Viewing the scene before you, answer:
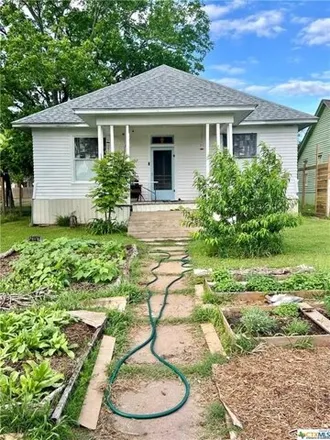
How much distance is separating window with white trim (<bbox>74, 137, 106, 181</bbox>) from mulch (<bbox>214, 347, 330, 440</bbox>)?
11891mm

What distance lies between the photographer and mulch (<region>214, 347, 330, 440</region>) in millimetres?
2393

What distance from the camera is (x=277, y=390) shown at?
9.09 feet

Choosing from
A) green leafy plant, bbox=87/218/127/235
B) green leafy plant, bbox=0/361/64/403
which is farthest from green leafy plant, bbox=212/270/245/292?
green leafy plant, bbox=87/218/127/235

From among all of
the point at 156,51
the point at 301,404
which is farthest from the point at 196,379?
the point at 156,51

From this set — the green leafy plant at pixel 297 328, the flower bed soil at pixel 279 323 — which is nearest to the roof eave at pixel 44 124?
the flower bed soil at pixel 279 323

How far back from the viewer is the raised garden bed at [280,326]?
3.55 m

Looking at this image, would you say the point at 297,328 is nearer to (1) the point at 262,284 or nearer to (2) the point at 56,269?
(1) the point at 262,284

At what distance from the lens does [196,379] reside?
3188 mm

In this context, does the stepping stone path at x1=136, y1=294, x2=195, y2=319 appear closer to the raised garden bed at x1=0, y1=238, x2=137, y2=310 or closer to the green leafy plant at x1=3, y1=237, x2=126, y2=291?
the raised garden bed at x1=0, y1=238, x2=137, y2=310

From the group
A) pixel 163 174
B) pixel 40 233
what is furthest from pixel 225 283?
pixel 163 174

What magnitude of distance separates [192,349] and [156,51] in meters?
21.4

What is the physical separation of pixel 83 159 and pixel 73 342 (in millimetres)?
11329

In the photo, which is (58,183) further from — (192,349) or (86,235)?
(192,349)

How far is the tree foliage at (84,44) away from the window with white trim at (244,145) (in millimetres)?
7706
